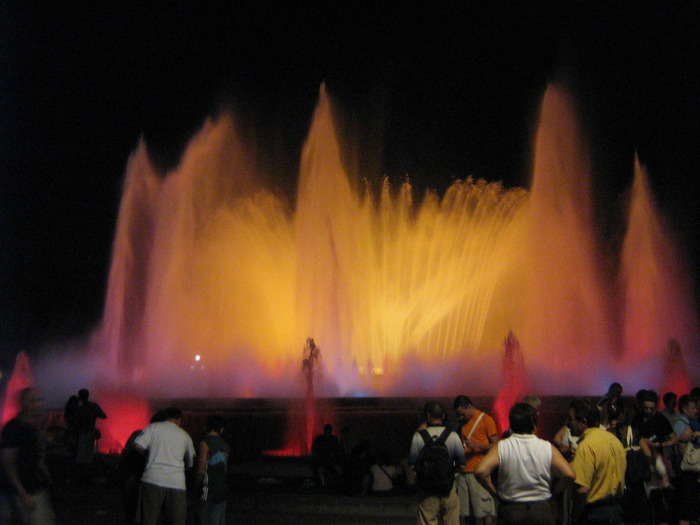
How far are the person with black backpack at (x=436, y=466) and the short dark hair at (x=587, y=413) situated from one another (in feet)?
3.16

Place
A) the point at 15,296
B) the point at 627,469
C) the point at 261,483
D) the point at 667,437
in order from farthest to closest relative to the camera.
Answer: the point at 15,296
the point at 261,483
the point at 667,437
the point at 627,469

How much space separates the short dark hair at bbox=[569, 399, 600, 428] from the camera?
19.5 ft

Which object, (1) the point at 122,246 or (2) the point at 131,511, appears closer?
(2) the point at 131,511

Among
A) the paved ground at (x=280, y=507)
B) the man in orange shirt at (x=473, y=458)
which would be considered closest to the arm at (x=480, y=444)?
the man in orange shirt at (x=473, y=458)

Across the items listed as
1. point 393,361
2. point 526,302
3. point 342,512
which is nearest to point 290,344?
point 393,361

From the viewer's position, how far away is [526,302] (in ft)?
111

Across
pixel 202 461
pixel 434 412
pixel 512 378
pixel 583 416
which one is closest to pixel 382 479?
pixel 202 461

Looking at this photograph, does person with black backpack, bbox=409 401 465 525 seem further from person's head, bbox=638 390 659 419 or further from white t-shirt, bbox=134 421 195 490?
person's head, bbox=638 390 659 419

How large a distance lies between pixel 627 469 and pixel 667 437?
3.10 ft

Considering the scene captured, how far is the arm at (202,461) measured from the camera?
6.85 metres

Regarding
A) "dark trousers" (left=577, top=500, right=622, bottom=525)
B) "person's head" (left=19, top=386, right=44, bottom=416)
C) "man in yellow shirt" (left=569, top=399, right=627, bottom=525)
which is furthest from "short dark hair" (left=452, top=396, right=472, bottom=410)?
"person's head" (left=19, top=386, right=44, bottom=416)

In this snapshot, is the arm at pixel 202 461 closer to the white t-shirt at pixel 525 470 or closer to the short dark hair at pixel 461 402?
the short dark hair at pixel 461 402

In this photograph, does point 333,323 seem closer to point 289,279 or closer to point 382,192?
point 289,279

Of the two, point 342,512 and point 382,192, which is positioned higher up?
point 382,192
